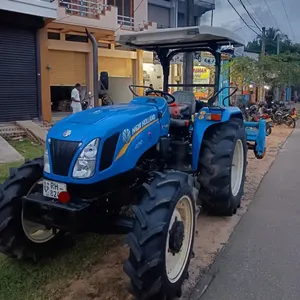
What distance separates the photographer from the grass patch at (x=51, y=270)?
3.25 meters

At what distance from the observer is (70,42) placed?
16.3 metres

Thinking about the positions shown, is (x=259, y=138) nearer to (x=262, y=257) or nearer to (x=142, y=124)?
(x=262, y=257)

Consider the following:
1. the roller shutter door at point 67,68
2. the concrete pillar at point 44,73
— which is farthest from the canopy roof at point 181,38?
the roller shutter door at point 67,68

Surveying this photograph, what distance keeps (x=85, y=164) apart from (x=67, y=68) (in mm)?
14448

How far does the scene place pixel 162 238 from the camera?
289 cm

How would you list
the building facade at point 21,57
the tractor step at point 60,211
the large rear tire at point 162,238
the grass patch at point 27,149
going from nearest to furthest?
the large rear tire at point 162,238 → the tractor step at point 60,211 → the grass patch at point 27,149 → the building facade at point 21,57

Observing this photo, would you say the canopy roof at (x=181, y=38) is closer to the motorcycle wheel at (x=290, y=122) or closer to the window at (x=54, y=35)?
the window at (x=54, y=35)

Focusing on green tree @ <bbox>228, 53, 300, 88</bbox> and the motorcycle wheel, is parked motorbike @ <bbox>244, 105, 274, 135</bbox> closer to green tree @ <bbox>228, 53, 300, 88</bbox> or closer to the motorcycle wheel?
the motorcycle wheel

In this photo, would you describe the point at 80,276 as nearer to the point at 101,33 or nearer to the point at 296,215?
the point at 296,215

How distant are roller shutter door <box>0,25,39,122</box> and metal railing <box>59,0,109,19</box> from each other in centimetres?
315

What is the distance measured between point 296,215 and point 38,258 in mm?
3392

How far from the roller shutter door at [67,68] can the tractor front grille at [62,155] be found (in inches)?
529

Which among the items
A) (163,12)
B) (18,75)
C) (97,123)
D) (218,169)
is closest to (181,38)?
(218,169)

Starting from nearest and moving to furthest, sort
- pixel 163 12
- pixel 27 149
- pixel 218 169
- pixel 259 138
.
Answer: pixel 218 169, pixel 259 138, pixel 27 149, pixel 163 12
